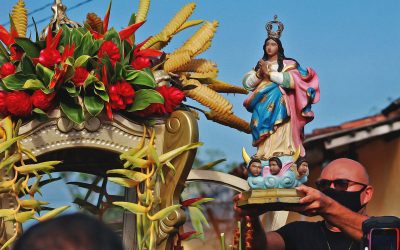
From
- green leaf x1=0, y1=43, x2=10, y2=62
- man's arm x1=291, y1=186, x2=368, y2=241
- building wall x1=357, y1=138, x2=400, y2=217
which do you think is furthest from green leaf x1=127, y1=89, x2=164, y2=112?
building wall x1=357, y1=138, x2=400, y2=217

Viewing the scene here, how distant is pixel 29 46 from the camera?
4738 mm

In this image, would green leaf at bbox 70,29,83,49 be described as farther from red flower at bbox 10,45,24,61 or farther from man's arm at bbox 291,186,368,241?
man's arm at bbox 291,186,368,241

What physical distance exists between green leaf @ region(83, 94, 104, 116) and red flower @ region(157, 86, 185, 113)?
0.33m

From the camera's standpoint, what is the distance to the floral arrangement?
4633 millimetres

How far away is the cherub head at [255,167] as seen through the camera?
3.95m

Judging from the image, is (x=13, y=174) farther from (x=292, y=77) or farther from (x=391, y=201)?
(x=391, y=201)

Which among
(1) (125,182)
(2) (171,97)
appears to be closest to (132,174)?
(1) (125,182)

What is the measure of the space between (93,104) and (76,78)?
156mm

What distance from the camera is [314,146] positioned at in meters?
9.87

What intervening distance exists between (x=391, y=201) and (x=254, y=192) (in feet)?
21.7

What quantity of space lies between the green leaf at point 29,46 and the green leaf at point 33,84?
15 cm

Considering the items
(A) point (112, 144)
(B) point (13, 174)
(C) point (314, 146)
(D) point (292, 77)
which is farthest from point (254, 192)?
(C) point (314, 146)

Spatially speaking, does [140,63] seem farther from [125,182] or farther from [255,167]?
[255,167]

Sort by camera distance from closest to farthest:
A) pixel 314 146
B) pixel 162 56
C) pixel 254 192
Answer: pixel 254 192 → pixel 162 56 → pixel 314 146
